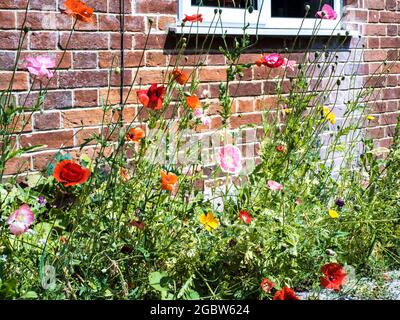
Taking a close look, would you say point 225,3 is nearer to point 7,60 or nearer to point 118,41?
point 118,41

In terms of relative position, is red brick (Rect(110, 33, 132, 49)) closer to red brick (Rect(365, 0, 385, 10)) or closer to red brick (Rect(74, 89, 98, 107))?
red brick (Rect(74, 89, 98, 107))

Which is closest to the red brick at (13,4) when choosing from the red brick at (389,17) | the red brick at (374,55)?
the red brick at (374,55)

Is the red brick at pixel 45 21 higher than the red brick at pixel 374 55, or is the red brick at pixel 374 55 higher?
the red brick at pixel 45 21

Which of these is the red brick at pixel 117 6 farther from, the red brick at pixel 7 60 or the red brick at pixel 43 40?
the red brick at pixel 7 60

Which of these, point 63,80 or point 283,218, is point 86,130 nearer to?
point 63,80

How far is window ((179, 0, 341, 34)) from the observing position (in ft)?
14.6

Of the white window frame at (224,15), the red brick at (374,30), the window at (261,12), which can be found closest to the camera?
the white window frame at (224,15)

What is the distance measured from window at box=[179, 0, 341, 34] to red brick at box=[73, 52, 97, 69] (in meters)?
0.66

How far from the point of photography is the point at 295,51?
4965mm

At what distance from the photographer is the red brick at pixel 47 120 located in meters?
3.65

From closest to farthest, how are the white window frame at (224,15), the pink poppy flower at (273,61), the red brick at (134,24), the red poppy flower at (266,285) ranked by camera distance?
1. the red poppy flower at (266,285)
2. the pink poppy flower at (273,61)
3. the red brick at (134,24)
4. the white window frame at (224,15)

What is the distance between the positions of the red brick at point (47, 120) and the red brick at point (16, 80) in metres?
0.17
